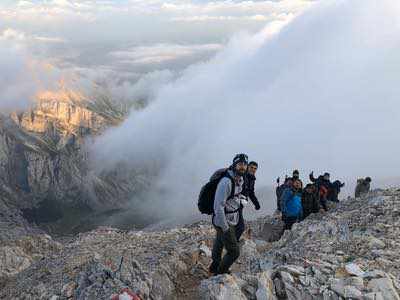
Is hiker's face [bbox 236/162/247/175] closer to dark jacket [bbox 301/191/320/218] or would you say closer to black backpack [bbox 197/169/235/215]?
black backpack [bbox 197/169/235/215]

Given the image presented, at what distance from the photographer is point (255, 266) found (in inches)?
671

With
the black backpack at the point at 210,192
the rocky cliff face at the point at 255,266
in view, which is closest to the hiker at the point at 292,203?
the rocky cliff face at the point at 255,266

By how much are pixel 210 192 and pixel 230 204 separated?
2.17ft

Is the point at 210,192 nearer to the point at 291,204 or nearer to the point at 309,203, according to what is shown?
the point at 291,204

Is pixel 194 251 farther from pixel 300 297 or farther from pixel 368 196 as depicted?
pixel 368 196

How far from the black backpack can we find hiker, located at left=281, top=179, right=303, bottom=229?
933cm

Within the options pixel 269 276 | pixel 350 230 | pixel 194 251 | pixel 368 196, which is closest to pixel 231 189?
pixel 269 276

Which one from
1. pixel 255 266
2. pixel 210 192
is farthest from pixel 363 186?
pixel 210 192

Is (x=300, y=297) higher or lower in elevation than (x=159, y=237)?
higher

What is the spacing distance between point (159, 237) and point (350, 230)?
10163mm

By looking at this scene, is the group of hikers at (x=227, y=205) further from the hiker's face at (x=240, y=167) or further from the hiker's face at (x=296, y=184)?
the hiker's face at (x=296, y=184)

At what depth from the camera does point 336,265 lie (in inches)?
570

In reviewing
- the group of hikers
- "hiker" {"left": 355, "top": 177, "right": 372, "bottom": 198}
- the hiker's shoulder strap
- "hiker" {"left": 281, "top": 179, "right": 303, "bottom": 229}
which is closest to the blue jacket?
"hiker" {"left": 281, "top": 179, "right": 303, "bottom": 229}

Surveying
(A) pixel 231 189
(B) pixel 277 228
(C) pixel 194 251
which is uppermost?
(A) pixel 231 189
